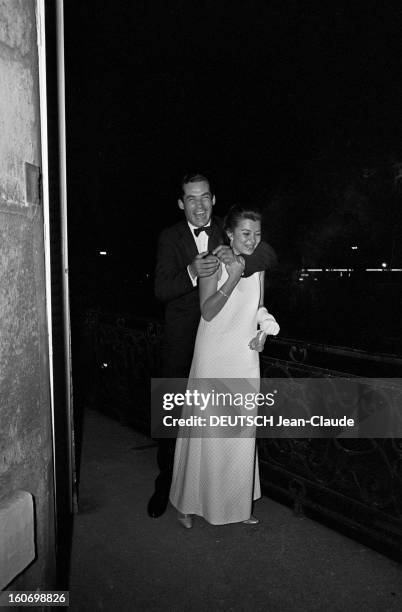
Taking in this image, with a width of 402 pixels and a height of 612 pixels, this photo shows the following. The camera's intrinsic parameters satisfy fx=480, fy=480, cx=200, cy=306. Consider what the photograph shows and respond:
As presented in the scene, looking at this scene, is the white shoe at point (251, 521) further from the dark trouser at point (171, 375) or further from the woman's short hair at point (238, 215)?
the woman's short hair at point (238, 215)

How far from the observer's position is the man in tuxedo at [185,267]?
3.56 metres

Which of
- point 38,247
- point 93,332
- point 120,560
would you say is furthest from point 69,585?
point 93,332

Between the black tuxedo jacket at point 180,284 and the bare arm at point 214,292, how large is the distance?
0.42 feet

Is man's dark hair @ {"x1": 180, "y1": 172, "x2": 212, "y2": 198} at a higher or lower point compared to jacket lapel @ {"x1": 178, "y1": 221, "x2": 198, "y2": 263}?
higher

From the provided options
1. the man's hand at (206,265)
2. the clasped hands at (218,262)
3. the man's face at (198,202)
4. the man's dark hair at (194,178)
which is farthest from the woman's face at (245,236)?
the man's dark hair at (194,178)

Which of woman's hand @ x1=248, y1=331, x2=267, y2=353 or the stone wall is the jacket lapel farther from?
the stone wall

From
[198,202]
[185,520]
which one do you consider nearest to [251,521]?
[185,520]

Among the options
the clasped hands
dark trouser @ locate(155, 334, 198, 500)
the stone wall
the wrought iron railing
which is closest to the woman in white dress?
the clasped hands

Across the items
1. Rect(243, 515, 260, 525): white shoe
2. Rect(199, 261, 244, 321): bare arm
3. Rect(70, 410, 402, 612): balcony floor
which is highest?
Rect(199, 261, 244, 321): bare arm

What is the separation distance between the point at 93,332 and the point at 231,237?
4.70 metres

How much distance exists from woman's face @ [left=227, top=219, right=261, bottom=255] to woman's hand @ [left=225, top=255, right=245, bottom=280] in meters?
0.14

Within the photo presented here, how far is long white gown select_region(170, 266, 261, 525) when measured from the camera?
3.69 m

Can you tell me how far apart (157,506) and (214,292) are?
204 centimetres

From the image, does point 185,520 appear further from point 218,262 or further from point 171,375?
point 218,262
